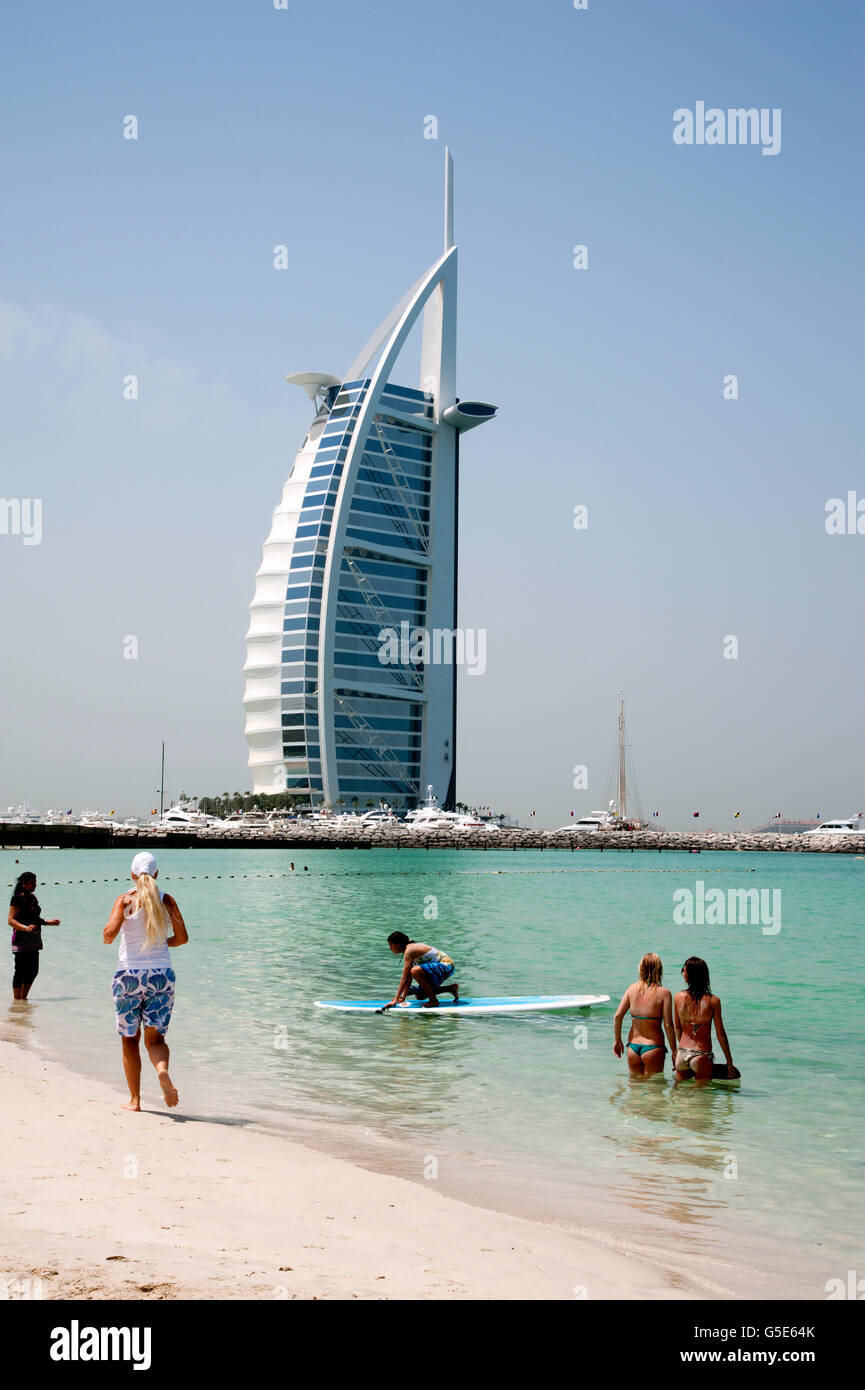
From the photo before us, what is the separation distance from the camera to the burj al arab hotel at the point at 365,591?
485 ft

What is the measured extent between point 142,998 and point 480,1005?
8.72 metres

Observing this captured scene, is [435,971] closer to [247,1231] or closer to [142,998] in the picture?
[142,998]

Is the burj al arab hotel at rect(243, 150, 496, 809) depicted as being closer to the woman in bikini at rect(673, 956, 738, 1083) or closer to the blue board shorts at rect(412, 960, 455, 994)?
the blue board shorts at rect(412, 960, 455, 994)

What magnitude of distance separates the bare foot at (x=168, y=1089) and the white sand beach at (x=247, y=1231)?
0.35m

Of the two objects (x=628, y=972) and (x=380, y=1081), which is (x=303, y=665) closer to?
(x=628, y=972)

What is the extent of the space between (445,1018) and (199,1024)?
3.64 metres

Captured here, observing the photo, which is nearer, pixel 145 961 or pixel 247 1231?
pixel 247 1231

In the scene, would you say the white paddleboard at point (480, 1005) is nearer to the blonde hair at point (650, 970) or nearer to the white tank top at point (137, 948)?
the blonde hair at point (650, 970)

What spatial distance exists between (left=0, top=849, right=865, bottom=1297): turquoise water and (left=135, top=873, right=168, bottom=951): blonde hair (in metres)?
2.46

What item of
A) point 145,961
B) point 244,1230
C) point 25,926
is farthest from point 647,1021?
point 25,926

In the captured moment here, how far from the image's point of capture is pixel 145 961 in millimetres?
9250

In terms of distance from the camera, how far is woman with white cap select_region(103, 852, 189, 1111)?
9078 millimetres

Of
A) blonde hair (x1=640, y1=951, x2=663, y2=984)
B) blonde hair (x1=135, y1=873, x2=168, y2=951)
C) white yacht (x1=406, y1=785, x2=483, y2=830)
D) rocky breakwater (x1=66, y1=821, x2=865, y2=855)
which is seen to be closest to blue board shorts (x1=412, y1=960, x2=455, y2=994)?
blonde hair (x1=640, y1=951, x2=663, y2=984)

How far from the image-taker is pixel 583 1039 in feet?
50.7
